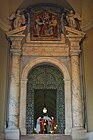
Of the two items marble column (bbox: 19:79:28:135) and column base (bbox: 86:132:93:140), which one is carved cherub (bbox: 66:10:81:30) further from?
column base (bbox: 86:132:93:140)

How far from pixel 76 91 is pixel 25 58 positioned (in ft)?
7.82

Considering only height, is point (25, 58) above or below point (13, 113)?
above

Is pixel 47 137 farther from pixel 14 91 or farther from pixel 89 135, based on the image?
pixel 14 91

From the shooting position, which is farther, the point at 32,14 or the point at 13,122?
the point at 32,14

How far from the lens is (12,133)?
31.9 feet

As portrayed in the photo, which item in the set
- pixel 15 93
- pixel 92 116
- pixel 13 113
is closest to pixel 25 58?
pixel 15 93

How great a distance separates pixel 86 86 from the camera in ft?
34.6

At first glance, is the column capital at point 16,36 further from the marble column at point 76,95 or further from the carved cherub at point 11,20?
the marble column at point 76,95

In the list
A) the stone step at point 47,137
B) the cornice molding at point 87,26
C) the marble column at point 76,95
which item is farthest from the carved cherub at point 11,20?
the stone step at point 47,137

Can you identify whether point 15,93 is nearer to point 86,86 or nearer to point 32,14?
point 86,86

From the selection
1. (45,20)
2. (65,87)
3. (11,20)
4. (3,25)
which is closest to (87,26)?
(45,20)

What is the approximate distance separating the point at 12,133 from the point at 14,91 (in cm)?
153

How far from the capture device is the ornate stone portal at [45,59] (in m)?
10.2

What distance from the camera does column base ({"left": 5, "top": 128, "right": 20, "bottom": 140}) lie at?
967 centimetres
